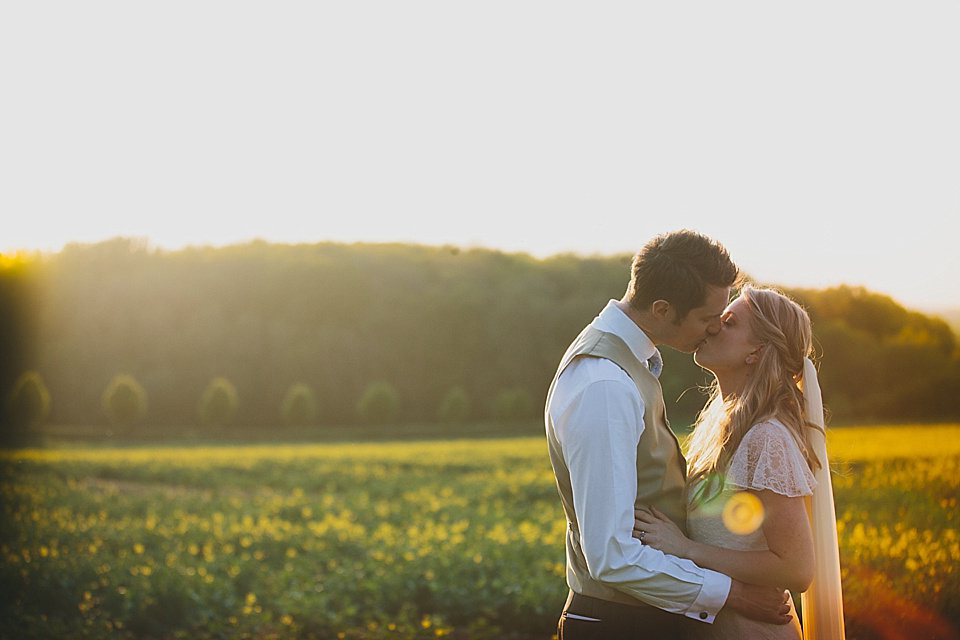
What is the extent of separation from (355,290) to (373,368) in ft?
4.44

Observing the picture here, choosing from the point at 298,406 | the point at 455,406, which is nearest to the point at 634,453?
the point at 455,406

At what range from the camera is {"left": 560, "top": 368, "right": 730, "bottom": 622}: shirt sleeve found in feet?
6.92

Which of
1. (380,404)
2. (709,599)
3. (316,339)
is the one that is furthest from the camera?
(316,339)

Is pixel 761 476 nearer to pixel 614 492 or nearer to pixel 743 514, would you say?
pixel 743 514

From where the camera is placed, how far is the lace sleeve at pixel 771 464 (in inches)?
92.8

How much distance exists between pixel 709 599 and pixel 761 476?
398 mm

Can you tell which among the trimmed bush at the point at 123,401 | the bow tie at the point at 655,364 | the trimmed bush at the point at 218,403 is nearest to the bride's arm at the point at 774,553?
the bow tie at the point at 655,364

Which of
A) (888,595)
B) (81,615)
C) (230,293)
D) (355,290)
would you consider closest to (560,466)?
(888,595)

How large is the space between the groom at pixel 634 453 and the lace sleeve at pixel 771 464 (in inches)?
7.3

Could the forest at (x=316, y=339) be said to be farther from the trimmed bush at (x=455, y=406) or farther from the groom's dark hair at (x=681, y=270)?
the groom's dark hair at (x=681, y=270)

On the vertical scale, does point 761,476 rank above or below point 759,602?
above

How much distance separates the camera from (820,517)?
8.80ft

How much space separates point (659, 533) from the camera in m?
2.25

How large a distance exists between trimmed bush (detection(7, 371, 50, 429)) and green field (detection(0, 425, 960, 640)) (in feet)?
2.10
